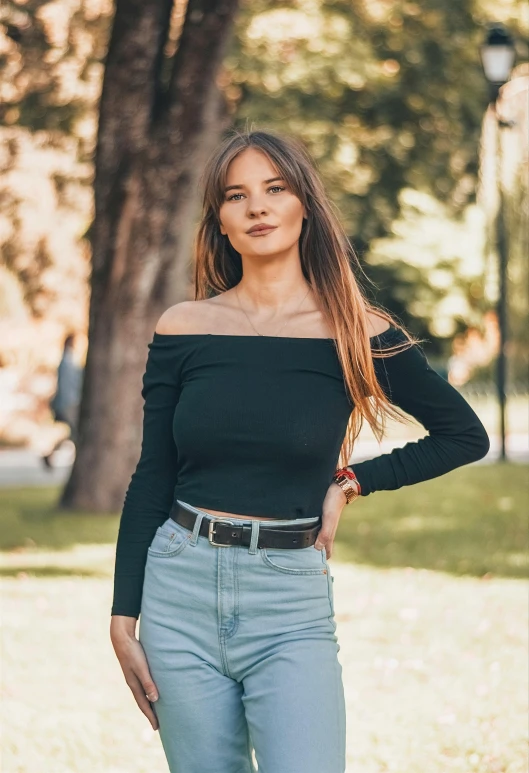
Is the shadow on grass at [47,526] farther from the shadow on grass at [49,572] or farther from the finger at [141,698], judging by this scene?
the finger at [141,698]

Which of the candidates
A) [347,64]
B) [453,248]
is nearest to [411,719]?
[347,64]

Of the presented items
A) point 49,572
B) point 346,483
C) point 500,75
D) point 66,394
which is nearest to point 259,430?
point 346,483

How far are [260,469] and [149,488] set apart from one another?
0.32 metres

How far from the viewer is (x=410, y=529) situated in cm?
1182

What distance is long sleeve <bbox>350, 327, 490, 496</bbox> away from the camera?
3.13 metres

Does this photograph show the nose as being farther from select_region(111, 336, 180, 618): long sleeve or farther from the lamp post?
the lamp post

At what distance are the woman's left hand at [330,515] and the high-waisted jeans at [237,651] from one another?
0.19 ft

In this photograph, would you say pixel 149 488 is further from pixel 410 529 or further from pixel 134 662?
pixel 410 529

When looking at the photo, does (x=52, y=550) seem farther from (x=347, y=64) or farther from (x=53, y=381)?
(x=53, y=381)

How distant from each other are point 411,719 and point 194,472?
2.98 metres

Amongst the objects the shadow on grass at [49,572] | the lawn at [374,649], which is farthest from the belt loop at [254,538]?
the shadow on grass at [49,572]

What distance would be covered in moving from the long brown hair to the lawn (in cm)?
231

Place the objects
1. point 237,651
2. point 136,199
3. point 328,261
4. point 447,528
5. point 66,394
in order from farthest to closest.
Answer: point 66,394 → point 136,199 → point 447,528 → point 328,261 → point 237,651

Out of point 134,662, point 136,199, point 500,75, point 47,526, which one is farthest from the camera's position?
point 500,75
